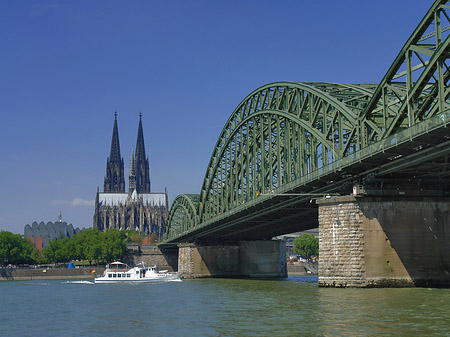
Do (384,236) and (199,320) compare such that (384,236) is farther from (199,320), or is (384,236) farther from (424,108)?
(199,320)

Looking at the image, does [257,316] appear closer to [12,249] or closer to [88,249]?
[12,249]

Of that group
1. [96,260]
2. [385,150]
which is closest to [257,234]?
[385,150]

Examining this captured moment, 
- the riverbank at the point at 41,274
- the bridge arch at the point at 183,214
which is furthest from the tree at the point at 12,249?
the bridge arch at the point at 183,214

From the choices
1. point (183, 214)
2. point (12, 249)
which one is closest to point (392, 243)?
point (183, 214)

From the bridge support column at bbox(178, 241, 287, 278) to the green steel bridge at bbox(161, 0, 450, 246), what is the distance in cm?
263

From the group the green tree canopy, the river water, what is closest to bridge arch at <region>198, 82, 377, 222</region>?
the river water

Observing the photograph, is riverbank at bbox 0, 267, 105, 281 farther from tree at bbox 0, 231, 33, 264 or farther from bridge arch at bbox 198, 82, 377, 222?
bridge arch at bbox 198, 82, 377, 222

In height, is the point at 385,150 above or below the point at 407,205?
above

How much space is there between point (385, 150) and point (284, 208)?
27.9 meters

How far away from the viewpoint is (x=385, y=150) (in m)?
46.0

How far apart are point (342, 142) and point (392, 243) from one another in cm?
1230

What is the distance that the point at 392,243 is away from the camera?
51.3 metres

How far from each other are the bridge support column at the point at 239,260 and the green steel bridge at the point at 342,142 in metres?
2.63

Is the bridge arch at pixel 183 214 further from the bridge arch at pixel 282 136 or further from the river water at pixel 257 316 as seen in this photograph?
the river water at pixel 257 316
